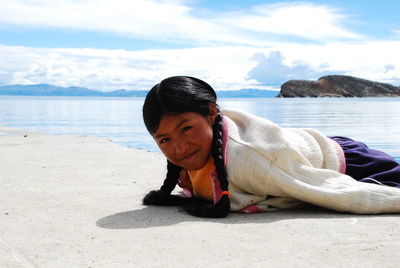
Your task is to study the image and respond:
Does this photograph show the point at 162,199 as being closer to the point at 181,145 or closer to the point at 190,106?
the point at 181,145

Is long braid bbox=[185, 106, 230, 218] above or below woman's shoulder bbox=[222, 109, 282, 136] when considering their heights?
below

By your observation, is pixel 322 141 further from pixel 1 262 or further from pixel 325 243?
pixel 1 262

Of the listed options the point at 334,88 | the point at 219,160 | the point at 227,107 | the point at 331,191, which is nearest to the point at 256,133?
the point at 219,160

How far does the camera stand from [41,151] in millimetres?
7223

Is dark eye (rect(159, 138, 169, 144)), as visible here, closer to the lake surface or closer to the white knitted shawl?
the white knitted shawl

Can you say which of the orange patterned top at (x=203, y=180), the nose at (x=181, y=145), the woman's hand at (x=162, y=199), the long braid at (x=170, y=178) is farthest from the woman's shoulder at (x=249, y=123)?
the woman's hand at (x=162, y=199)

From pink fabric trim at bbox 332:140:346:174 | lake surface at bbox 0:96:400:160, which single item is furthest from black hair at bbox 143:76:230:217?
pink fabric trim at bbox 332:140:346:174

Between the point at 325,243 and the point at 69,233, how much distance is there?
57.4 inches

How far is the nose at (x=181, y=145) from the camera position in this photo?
3.12 meters

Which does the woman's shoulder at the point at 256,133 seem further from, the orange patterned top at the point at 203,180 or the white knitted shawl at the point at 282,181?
the orange patterned top at the point at 203,180

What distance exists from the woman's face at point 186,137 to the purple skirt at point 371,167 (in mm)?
1219

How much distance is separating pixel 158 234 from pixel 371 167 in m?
1.86

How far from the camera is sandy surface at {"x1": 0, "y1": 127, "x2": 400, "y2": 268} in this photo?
2.29 metres

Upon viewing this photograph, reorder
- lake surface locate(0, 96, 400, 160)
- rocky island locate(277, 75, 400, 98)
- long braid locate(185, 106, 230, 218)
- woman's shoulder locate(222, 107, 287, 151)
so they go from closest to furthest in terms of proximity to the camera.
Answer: long braid locate(185, 106, 230, 218)
woman's shoulder locate(222, 107, 287, 151)
lake surface locate(0, 96, 400, 160)
rocky island locate(277, 75, 400, 98)
